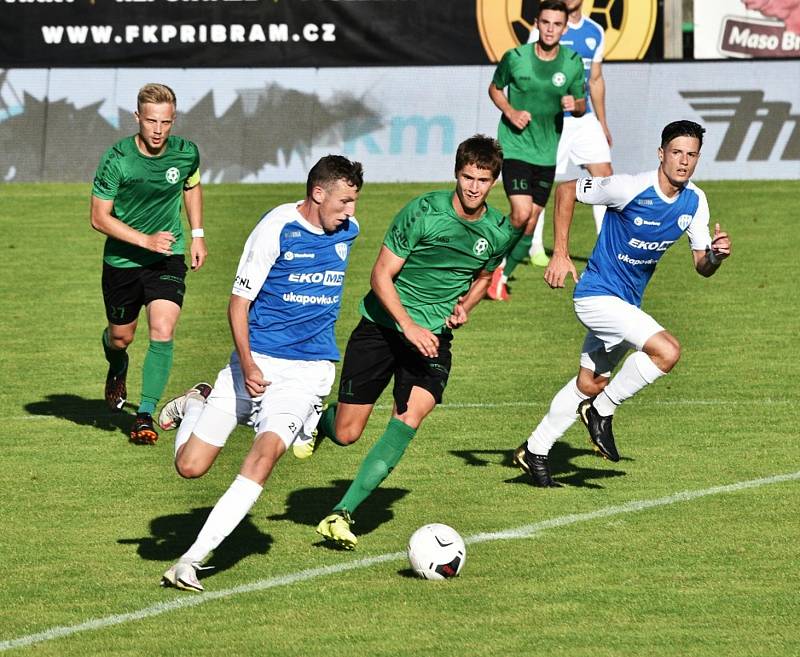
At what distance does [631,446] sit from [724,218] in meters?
9.85

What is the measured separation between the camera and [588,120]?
16547 mm

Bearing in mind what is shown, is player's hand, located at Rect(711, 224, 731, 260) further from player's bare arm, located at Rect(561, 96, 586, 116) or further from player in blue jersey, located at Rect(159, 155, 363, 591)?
player's bare arm, located at Rect(561, 96, 586, 116)

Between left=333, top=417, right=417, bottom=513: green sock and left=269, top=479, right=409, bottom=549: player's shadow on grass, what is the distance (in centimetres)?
27

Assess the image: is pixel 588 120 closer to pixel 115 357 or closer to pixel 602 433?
pixel 115 357

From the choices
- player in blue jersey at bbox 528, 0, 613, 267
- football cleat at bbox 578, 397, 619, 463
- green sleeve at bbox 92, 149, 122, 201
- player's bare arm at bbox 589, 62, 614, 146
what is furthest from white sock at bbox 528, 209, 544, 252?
football cleat at bbox 578, 397, 619, 463

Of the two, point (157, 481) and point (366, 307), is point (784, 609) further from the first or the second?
point (157, 481)

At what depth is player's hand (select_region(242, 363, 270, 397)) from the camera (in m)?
7.62

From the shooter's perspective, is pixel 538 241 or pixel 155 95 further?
pixel 538 241

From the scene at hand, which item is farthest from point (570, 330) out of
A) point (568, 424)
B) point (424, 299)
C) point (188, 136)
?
point (188, 136)

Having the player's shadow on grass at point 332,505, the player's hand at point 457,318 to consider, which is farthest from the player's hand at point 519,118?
the player's hand at point 457,318

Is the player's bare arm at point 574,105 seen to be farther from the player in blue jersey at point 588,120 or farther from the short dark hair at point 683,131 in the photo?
the short dark hair at point 683,131

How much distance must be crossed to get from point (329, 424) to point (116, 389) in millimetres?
3082

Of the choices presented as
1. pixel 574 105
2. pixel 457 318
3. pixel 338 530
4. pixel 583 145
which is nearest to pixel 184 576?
pixel 338 530

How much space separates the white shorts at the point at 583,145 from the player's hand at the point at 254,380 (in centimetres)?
918
